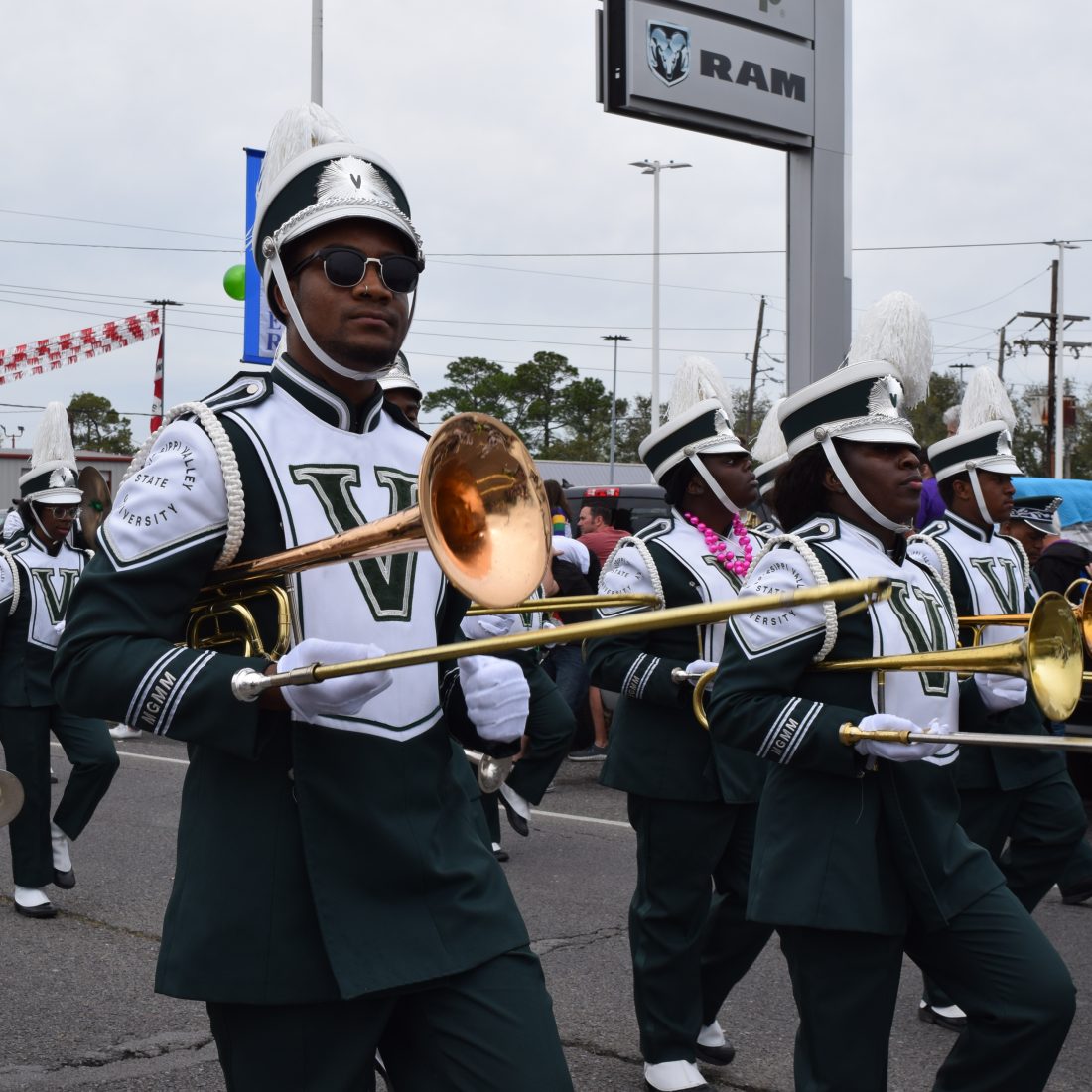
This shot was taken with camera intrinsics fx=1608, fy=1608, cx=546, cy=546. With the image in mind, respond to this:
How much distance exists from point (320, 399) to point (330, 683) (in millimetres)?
627

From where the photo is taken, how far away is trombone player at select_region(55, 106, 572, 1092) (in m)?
2.40

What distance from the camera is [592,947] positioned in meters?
6.36

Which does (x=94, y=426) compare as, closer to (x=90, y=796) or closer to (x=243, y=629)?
(x=90, y=796)

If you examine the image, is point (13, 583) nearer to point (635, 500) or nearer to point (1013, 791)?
point (1013, 791)

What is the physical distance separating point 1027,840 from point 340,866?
3.61 metres

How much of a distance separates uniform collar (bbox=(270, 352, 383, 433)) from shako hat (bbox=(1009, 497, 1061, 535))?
22.9ft

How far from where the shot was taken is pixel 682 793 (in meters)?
4.80

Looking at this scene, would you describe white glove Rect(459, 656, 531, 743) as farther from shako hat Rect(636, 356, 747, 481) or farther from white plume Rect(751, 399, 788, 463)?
white plume Rect(751, 399, 788, 463)

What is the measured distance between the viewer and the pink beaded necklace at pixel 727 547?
207 inches

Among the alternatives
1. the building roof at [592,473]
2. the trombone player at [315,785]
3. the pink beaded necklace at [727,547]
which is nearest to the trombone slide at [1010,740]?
the trombone player at [315,785]

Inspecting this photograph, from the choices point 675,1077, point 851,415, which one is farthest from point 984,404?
point 675,1077

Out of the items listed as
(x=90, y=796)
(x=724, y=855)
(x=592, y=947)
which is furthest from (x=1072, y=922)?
(x=90, y=796)

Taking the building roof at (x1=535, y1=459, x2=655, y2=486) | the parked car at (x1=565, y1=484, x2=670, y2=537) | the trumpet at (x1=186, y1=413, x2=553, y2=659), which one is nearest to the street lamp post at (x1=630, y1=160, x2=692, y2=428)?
the building roof at (x1=535, y1=459, x2=655, y2=486)

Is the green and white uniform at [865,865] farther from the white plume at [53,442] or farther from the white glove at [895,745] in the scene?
the white plume at [53,442]
